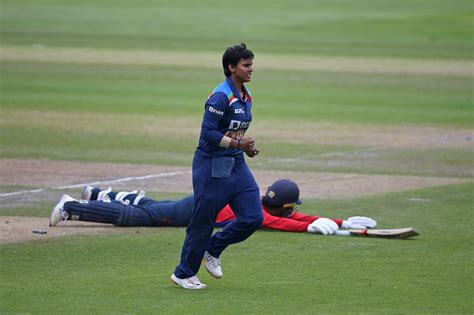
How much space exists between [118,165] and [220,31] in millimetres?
34904

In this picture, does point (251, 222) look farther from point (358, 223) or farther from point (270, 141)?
point (270, 141)

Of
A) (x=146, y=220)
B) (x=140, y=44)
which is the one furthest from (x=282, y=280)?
(x=140, y=44)

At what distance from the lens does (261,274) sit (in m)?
10.8

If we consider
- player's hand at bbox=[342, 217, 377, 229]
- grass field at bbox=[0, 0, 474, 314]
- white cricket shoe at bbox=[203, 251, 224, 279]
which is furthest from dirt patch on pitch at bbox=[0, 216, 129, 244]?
white cricket shoe at bbox=[203, 251, 224, 279]

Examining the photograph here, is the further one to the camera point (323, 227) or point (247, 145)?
point (323, 227)

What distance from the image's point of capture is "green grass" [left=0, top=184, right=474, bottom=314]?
9.49 m

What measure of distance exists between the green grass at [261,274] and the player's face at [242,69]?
73.0 inches

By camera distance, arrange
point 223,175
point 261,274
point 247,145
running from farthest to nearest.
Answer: point 261,274 → point 223,175 → point 247,145

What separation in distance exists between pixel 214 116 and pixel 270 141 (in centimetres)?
1267

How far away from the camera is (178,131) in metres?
23.6

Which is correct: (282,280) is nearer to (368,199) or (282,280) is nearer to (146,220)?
(146,220)

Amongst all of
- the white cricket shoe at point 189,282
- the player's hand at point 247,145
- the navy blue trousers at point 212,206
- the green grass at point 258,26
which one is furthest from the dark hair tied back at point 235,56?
the green grass at point 258,26

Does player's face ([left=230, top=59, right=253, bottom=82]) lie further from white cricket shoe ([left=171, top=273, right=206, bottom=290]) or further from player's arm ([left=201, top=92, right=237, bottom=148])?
white cricket shoe ([left=171, top=273, right=206, bottom=290])

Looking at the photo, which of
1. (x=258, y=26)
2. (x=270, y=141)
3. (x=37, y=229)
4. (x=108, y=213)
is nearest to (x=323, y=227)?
(x=108, y=213)
